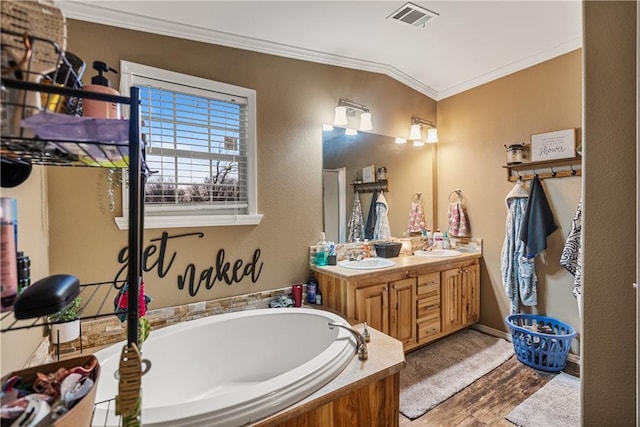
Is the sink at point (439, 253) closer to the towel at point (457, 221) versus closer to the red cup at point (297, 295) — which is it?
the towel at point (457, 221)

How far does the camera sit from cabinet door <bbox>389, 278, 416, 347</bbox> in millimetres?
2473

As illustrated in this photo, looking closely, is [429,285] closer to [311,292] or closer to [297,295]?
[311,292]

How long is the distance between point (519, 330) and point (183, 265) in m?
2.76

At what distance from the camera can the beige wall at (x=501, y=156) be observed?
8.52ft

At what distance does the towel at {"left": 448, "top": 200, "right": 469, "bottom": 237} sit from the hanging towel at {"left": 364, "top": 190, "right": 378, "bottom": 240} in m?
0.99

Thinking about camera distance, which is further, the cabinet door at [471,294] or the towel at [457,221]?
the towel at [457,221]

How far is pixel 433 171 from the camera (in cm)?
361

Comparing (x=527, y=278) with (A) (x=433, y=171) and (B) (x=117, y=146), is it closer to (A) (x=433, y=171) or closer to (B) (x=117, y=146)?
(A) (x=433, y=171)

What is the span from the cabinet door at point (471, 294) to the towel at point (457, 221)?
15.4 inches

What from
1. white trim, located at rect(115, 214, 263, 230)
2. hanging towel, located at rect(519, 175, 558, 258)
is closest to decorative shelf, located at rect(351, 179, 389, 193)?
white trim, located at rect(115, 214, 263, 230)

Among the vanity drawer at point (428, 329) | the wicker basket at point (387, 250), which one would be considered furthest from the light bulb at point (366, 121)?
the vanity drawer at point (428, 329)

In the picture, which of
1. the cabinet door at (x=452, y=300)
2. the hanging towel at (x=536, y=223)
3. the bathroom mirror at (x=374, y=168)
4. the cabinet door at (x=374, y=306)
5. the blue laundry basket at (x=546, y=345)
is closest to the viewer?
the cabinet door at (x=374, y=306)

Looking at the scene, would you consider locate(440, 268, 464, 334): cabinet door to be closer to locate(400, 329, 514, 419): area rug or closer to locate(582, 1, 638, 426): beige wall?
locate(400, 329, 514, 419): area rug

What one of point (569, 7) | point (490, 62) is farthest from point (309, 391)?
point (490, 62)
